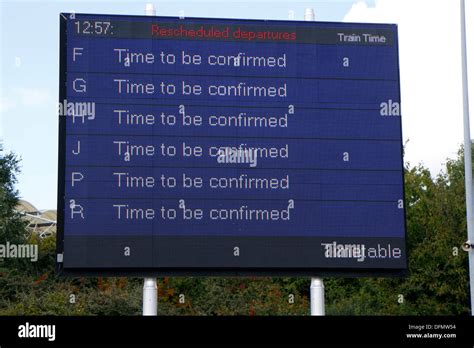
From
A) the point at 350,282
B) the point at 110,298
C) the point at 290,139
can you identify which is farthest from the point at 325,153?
the point at 350,282

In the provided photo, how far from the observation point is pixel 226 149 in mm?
12539

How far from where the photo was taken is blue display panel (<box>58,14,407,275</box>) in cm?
1234

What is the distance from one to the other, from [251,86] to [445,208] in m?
10.5

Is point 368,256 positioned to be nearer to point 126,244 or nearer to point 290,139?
point 290,139

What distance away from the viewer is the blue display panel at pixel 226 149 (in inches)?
486

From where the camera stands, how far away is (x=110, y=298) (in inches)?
813

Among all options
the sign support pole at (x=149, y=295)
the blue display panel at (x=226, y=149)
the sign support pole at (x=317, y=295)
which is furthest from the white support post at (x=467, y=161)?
the sign support pole at (x=149, y=295)
